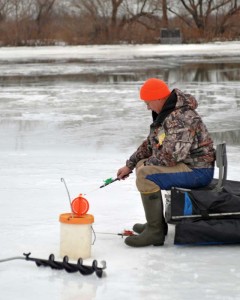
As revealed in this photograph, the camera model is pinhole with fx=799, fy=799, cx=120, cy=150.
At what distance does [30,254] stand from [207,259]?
3.49 feet

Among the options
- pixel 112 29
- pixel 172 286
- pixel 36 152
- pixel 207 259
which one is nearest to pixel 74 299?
pixel 172 286

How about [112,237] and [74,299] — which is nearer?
[74,299]

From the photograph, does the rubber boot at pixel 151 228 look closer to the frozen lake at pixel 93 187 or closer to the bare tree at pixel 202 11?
the frozen lake at pixel 93 187

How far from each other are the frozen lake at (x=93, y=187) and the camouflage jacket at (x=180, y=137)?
1.82 ft

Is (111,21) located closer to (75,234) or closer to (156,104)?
(156,104)

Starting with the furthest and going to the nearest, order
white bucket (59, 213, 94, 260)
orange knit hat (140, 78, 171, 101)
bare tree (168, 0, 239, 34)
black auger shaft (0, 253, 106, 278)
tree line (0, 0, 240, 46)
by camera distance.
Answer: bare tree (168, 0, 239, 34)
tree line (0, 0, 240, 46)
orange knit hat (140, 78, 171, 101)
white bucket (59, 213, 94, 260)
black auger shaft (0, 253, 106, 278)

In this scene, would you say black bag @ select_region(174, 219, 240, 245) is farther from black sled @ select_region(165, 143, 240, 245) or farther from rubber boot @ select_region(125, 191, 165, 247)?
rubber boot @ select_region(125, 191, 165, 247)

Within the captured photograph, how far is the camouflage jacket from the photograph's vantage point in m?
5.01

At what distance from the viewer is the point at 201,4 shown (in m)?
51.4

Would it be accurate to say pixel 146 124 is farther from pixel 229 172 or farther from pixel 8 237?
pixel 8 237

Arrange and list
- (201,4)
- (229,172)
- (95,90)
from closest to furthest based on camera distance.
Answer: (229,172) → (95,90) → (201,4)

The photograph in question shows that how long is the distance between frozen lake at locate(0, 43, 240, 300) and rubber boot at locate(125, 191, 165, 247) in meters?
0.06

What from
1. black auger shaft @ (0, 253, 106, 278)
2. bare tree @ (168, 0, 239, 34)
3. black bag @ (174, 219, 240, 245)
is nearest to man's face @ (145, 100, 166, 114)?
black bag @ (174, 219, 240, 245)

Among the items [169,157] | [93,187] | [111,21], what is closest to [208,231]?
[169,157]
